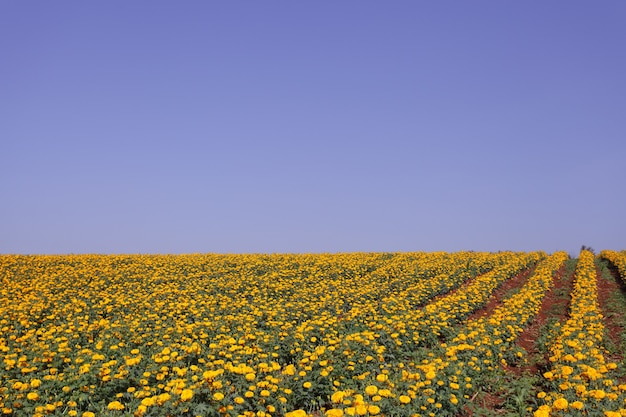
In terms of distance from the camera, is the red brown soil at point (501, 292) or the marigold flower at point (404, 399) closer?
the marigold flower at point (404, 399)

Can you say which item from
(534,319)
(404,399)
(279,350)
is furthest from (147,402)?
(534,319)

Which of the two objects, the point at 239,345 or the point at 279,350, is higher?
the point at 239,345

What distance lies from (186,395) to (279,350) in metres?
3.23

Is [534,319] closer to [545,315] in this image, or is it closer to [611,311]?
[545,315]

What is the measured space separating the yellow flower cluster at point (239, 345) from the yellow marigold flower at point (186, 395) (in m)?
0.02

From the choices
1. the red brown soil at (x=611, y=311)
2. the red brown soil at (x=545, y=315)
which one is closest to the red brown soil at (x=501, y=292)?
the red brown soil at (x=545, y=315)

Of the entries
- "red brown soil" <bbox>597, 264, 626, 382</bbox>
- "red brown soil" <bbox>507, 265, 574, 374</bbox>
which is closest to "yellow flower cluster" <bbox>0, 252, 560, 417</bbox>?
"red brown soil" <bbox>507, 265, 574, 374</bbox>

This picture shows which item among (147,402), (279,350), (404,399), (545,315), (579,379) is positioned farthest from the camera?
(545,315)

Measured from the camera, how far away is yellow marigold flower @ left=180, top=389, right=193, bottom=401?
225 inches

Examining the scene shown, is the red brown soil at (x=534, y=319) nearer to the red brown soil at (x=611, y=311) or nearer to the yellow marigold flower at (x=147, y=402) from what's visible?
the red brown soil at (x=611, y=311)

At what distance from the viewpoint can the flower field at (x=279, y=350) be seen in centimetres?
623

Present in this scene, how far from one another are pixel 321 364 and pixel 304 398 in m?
0.72

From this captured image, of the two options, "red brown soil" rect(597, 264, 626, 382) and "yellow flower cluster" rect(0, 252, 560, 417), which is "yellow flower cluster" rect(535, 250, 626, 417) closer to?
"red brown soil" rect(597, 264, 626, 382)

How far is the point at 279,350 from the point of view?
880 centimetres
